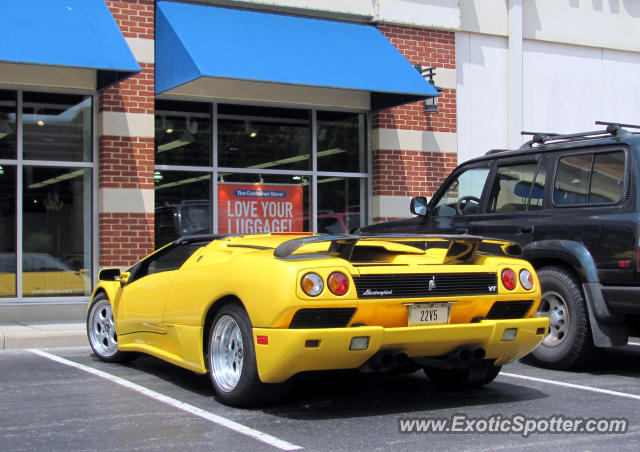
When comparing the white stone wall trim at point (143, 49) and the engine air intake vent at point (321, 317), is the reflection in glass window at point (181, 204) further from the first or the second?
the engine air intake vent at point (321, 317)

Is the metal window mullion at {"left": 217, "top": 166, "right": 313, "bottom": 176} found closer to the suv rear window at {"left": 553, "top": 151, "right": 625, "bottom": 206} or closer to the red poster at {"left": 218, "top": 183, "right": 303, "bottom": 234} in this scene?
the red poster at {"left": 218, "top": 183, "right": 303, "bottom": 234}

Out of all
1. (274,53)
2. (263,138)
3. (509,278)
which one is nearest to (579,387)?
(509,278)

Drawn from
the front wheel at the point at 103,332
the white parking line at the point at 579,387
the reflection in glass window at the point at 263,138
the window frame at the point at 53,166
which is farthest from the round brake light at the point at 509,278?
the reflection in glass window at the point at 263,138

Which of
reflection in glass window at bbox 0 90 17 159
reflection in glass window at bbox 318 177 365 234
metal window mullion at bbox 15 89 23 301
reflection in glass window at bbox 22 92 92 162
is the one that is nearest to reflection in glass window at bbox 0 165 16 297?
metal window mullion at bbox 15 89 23 301

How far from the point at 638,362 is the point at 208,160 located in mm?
6992

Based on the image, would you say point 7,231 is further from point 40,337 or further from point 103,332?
point 103,332

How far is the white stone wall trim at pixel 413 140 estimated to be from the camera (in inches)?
536

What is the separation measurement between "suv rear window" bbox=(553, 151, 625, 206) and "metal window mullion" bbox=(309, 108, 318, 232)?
603cm

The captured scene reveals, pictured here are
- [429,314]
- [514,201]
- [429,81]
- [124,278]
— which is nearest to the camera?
[429,314]

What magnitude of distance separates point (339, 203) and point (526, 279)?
7.84 metres

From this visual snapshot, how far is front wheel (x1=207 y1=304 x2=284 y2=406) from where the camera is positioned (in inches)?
207

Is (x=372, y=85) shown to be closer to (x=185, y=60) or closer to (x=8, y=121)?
(x=185, y=60)

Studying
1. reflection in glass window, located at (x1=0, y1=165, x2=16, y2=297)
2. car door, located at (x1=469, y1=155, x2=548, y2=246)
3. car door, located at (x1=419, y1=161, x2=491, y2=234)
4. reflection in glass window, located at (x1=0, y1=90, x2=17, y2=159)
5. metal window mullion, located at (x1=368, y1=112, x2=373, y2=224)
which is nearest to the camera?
car door, located at (x1=469, y1=155, x2=548, y2=246)

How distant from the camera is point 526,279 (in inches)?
231
